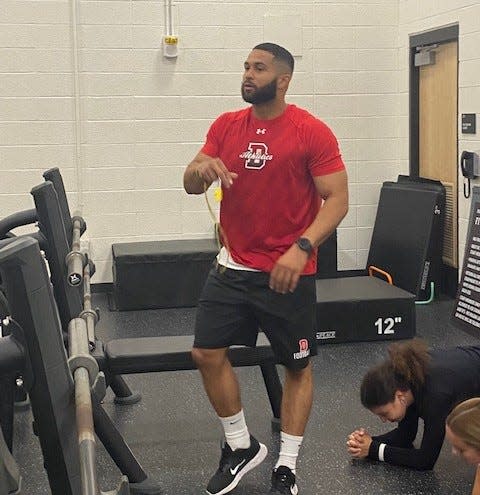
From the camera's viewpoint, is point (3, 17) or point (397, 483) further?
point (3, 17)

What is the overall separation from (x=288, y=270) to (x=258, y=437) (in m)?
1.03

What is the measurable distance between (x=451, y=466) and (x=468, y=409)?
3.15 ft

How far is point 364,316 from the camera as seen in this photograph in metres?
5.32

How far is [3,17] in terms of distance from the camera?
256 inches

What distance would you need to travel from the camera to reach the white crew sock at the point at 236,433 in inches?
129

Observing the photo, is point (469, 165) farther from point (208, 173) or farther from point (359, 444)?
point (208, 173)

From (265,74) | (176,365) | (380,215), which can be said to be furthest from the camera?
(380,215)

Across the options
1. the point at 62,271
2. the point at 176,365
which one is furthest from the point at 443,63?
the point at 62,271

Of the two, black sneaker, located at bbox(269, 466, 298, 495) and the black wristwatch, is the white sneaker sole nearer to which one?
black sneaker, located at bbox(269, 466, 298, 495)

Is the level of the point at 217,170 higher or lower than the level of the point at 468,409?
higher

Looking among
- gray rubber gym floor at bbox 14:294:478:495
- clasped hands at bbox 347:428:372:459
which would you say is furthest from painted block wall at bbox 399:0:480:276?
clasped hands at bbox 347:428:372:459

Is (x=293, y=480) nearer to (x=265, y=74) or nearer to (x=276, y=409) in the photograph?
(x=276, y=409)

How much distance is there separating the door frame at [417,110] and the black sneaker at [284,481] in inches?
138

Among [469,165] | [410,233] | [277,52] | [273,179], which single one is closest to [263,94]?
[277,52]
